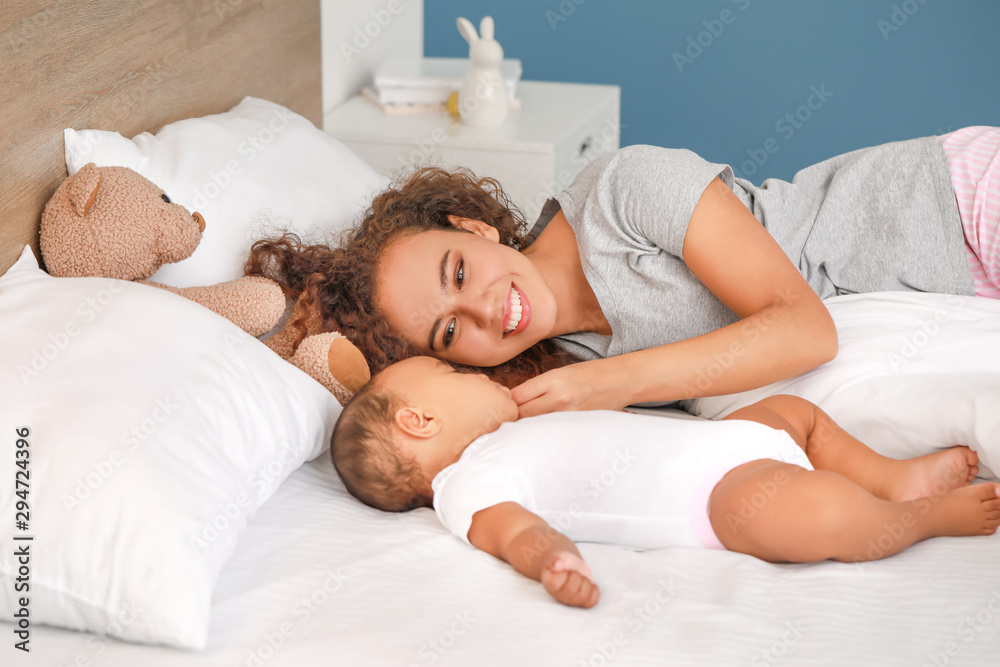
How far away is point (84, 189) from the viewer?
1.09 meters

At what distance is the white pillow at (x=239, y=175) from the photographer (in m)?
1.24

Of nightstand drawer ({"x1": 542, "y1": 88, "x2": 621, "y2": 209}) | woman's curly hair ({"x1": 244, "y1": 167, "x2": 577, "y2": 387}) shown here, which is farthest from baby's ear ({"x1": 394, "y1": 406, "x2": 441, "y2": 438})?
nightstand drawer ({"x1": 542, "y1": 88, "x2": 621, "y2": 209})

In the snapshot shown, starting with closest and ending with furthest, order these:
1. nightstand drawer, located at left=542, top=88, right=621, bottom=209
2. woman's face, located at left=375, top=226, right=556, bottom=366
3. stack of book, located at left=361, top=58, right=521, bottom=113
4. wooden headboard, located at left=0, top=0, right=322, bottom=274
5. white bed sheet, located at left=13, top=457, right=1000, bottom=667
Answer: white bed sheet, located at left=13, top=457, right=1000, bottom=667, wooden headboard, located at left=0, top=0, right=322, bottom=274, woman's face, located at left=375, top=226, right=556, bottom=366, nightstand drawer, located at left=542, top=88, right=621, bottom=209, stack of book, located at left=361, top=58, right=521, bottom=113

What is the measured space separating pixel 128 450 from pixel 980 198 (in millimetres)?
1225

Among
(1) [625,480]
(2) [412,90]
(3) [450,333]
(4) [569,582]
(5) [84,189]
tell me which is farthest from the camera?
(2) [412,90]

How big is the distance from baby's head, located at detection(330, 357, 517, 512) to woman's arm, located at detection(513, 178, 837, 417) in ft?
0.38

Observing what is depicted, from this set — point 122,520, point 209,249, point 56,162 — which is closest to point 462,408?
A: point 122,520

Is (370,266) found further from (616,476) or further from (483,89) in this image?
(483,89)

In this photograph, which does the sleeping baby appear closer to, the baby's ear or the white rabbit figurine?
the baby's ear

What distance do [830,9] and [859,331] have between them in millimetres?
1803

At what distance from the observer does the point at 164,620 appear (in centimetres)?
73

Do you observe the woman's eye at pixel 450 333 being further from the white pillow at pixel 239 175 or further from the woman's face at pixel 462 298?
the white pillow at pixel 239 175

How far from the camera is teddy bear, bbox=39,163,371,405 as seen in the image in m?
1.09

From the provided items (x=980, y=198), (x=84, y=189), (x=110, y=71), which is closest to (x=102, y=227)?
(x=84, y=189)
